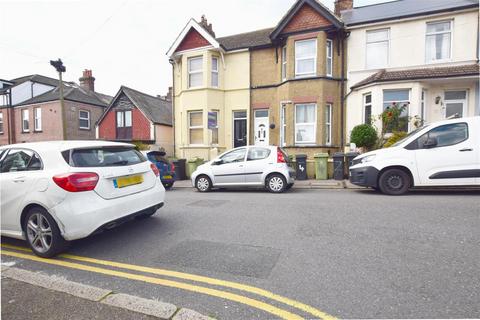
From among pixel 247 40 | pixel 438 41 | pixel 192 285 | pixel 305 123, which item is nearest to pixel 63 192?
pixel 192 285

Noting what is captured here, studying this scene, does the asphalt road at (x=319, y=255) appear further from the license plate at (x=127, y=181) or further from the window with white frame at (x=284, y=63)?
the window with white frame at (x=284, y=63)

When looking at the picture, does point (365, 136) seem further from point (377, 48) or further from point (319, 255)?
point (319, 255)

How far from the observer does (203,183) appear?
9.19 m

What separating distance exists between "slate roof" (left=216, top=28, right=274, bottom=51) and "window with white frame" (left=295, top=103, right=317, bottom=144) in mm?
4282

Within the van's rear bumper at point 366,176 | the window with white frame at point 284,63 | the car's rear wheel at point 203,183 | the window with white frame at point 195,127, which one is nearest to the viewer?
the van's rear bumper at point 366,176

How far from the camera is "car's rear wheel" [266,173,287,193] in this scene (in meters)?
8.24

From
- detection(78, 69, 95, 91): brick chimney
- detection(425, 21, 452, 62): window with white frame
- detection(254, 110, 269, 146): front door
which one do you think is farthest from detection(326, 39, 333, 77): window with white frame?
detection(78, 69, 95, 91): brick chimney

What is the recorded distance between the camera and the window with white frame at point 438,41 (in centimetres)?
1192

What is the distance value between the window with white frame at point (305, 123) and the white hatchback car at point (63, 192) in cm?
1010

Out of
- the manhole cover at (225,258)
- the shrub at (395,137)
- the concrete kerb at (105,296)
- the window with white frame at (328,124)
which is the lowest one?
the concrete kerb at (105,296)

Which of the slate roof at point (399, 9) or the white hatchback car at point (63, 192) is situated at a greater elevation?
the slate roof at point (399, 9)

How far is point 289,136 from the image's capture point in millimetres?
13078

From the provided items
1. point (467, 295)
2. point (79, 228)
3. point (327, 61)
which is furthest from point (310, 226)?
point (327, 61)

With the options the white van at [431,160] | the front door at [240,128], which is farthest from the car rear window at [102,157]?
the front door at [240,128]
